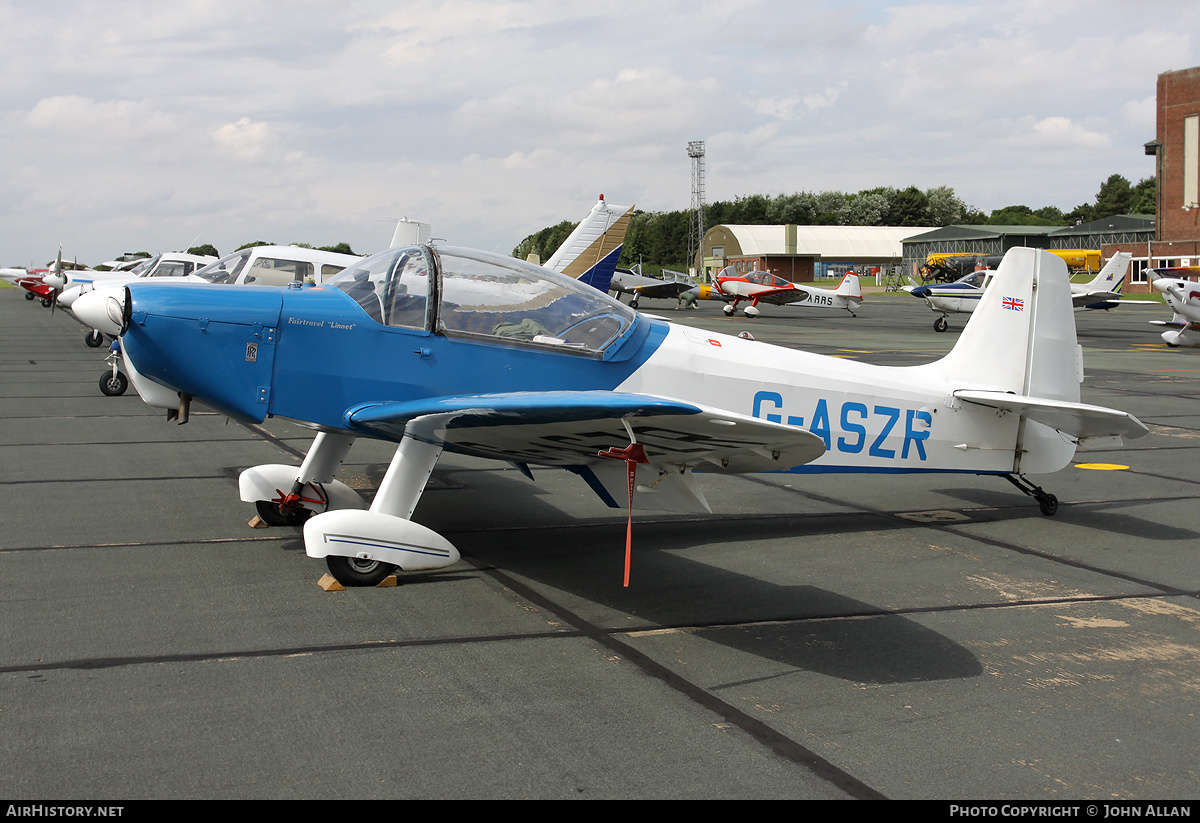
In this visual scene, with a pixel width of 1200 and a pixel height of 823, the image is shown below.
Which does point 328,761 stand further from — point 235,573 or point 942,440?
point 942,440

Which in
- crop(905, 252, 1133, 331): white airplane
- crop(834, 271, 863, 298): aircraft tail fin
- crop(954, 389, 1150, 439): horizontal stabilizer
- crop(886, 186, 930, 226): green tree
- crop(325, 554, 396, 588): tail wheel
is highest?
crop(886, 186, 930, 226): green tree

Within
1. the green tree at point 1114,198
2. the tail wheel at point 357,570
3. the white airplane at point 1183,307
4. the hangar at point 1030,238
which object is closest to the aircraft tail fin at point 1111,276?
the white airplane at point 1183,307

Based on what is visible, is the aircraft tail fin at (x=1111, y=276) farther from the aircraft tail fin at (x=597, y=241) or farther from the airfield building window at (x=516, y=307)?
the airfield building window at (x=516, y=307)

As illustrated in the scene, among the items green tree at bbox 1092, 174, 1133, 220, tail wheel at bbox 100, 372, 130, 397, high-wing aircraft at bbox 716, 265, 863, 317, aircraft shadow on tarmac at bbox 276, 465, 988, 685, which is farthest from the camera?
green tree at bbox 1092, 174, 1133, 220

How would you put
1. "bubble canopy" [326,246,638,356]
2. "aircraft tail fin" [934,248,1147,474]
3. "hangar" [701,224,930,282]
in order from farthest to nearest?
"hangar" [701,224,930,282] < "aircraft tail fin" [934,248,1147,474] < "bubble canopy" [326,246,638,356]

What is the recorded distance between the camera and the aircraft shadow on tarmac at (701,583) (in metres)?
4.52

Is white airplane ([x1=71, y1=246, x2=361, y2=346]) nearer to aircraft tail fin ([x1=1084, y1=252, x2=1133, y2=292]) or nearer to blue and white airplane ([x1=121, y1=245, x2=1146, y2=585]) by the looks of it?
blue and white airplane ([x1=121, y1=245, x2=1146, y2=585])

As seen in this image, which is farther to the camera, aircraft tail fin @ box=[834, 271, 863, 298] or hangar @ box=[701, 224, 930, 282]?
hangar @ box=[701, 224, 930, 282]

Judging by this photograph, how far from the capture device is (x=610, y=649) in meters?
4.53

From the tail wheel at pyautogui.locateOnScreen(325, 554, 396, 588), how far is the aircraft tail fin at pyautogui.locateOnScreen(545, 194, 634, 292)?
1933cm

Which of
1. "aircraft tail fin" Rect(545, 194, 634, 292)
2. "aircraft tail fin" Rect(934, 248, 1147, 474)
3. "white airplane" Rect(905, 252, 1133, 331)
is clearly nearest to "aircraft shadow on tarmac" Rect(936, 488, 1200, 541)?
"aircraft tail fin" Rect(934, 248, 1147, 474)

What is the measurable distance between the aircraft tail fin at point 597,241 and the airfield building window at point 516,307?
18.5m

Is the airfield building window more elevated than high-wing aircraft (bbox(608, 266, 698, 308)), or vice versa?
high-wing aircraft (bbox(608, 266, 698, 308))

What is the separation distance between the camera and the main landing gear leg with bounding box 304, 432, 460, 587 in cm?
525
